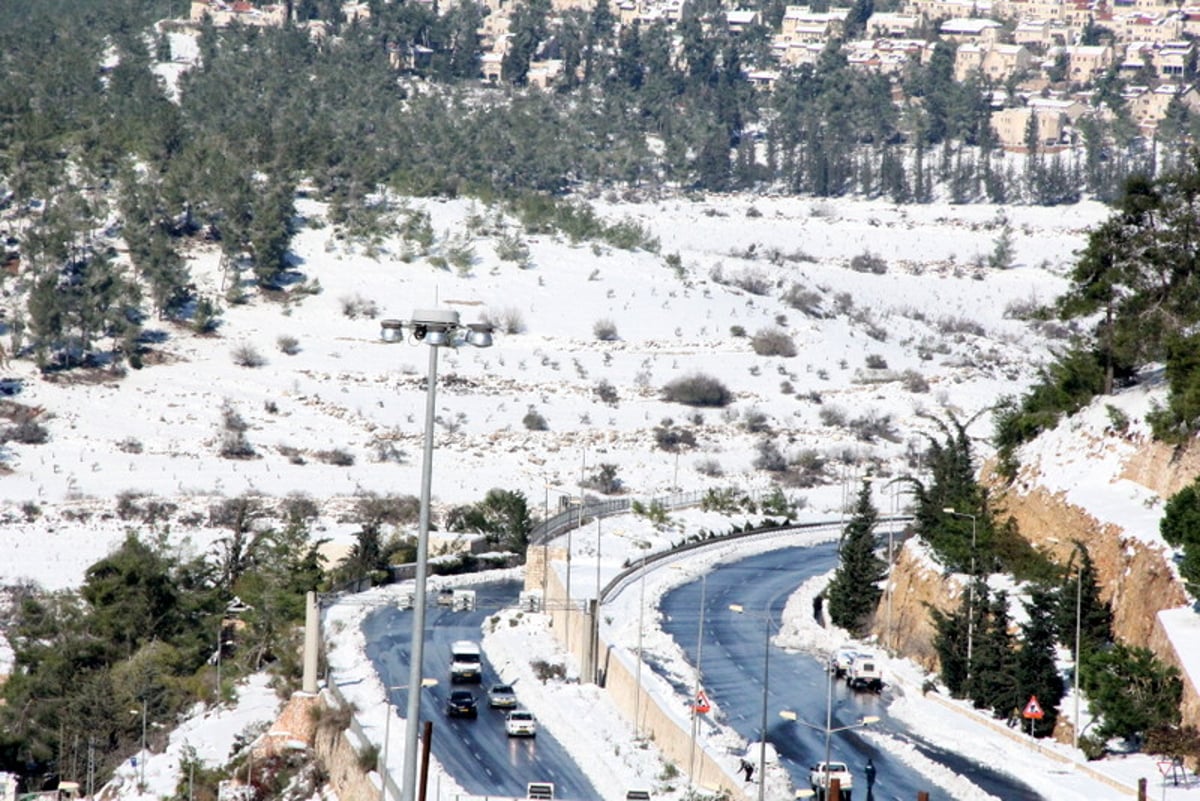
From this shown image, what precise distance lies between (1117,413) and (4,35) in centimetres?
14175

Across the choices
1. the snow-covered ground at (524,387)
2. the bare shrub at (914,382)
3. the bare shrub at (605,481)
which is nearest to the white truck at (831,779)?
the snow-covered ground at (524,387)

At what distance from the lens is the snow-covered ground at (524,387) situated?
9381cm

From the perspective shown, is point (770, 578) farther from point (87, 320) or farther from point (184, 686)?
point (87, 320)

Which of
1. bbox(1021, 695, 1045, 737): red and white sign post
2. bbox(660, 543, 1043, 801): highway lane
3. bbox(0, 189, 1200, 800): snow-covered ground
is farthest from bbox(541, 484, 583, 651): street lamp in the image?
bbox(1021, 695, 1045, 737): red and white sign post

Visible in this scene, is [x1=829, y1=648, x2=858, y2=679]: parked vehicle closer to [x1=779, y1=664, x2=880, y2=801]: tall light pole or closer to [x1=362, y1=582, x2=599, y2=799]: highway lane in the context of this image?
[x1=779, y1=664, x2=880, y2=801]: tall light pole

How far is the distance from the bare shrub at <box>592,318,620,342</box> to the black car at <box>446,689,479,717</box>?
70.2m

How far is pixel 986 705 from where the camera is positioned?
179 ft

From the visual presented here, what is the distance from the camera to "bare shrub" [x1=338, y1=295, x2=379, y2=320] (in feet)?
407

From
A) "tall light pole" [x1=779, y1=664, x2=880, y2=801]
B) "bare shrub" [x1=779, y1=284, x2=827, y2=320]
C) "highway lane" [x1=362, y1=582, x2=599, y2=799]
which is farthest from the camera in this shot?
"bare shrub" [x1=779, y1=284, x2=827, y2=320]

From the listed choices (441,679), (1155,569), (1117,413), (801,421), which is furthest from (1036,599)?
(801,421)

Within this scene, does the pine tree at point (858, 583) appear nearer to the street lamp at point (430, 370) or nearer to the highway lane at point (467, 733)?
the highway lane at point (467, 733)

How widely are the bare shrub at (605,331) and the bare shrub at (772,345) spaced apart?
8.37 m

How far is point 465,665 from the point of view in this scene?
60656 millimetres

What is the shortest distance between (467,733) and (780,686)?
388 inches
